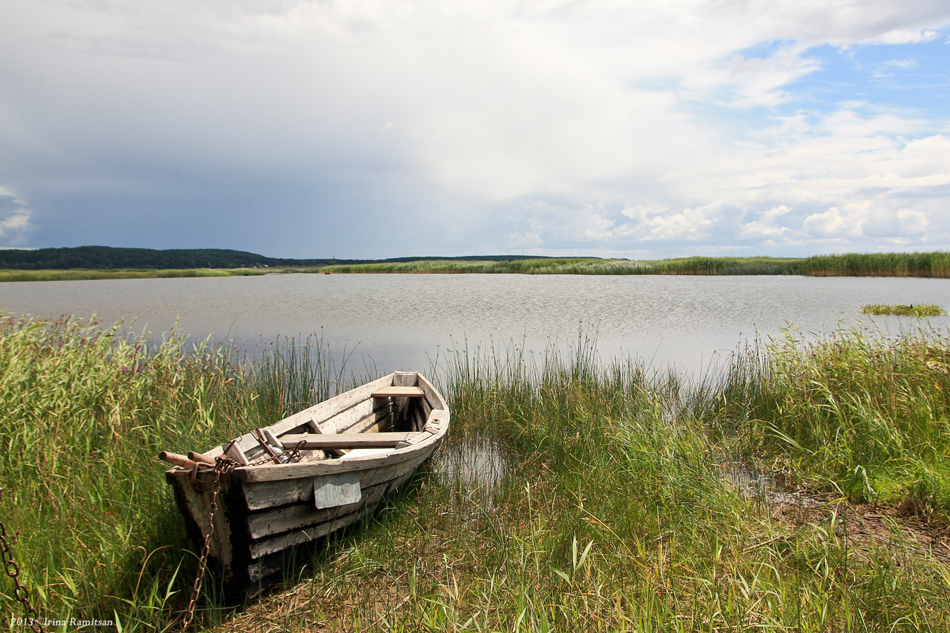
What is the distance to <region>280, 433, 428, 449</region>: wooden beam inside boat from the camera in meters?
3.75

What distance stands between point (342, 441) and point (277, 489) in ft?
3.67

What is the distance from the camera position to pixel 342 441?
3842mm

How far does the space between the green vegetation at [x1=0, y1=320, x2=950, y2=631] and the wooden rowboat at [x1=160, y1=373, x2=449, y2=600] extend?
22 centimetres

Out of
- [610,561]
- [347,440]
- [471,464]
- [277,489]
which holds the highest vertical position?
[277,489]

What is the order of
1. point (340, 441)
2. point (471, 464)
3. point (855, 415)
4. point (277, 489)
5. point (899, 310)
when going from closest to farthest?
point (277, 489), point (340, 441), point (855, 415), point (471, 464), point (899, 310)

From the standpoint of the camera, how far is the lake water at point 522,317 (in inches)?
397

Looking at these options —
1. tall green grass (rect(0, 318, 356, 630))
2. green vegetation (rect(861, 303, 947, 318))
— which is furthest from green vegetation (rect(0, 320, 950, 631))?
green vegetation (rect(861, 303, 947, 318))

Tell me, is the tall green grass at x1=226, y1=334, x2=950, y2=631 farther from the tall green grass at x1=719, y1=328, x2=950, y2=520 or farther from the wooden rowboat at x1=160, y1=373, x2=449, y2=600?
the tall green grass at x1=719, y1=328, x2=950, y2=520

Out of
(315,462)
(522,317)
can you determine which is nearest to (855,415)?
(315,462)

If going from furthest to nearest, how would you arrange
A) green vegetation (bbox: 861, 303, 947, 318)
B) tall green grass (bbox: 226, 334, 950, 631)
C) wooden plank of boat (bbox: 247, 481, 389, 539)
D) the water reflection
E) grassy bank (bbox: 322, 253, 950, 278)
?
grassy bank (bbox: 322, 253, 950, 278) < green vegetation (bbox: 861, 303, 947, 318) < the water reflection < wooden plank of boat (bbox: 247, 481, 389, 539) < tall green grass (bbox: 226, 334, 950, 631)

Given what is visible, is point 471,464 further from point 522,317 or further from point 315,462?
point 522,317

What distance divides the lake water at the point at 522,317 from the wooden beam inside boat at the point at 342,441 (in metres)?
3.82

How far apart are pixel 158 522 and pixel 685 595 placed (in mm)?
3060

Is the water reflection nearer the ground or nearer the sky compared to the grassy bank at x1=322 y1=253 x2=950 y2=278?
nearer the ground
